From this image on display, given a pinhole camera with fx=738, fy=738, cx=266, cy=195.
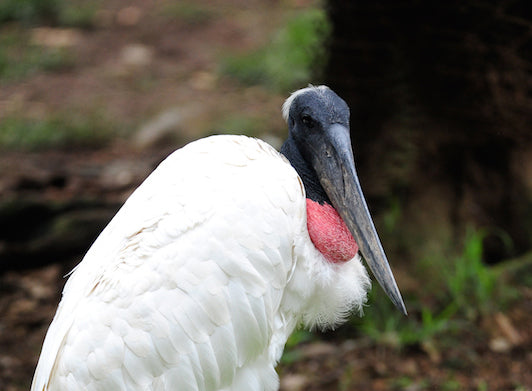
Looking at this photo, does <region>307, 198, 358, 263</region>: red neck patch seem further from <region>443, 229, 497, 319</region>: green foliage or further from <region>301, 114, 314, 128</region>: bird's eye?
<region>443, 229, 497, 319</region>: green foliage

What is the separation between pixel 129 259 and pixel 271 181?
602 mm

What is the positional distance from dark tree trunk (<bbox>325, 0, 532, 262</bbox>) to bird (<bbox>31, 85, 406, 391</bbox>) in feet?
4.70

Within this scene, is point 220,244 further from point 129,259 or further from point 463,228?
point 463,228

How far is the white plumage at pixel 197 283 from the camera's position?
8.57 feet

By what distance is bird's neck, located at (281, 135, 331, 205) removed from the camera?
3.03 m

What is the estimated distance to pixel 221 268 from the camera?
2701mm

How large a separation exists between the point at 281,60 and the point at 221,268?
A: 4173mm

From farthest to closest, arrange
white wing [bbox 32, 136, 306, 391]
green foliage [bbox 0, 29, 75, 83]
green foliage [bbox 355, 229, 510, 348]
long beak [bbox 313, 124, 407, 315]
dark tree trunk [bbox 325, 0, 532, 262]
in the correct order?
green foliage [bbox 0, 29, 75, 83]
green foliage [bbox 355, 229, 510, 348]
dark tree trunk [bbox 325, 0, 532, 262]
long beak [bbox 313, 124, 407, 315]
white wing [bbox 32, 136, 306, 391]

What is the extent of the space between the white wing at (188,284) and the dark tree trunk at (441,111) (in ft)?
5.40

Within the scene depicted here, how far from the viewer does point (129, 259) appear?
2641 millimetres

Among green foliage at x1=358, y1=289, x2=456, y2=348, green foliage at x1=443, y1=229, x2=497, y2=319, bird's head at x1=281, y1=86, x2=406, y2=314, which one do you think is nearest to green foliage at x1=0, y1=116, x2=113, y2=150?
green foliage at x1=358, y1=289, x2=456, y2=348

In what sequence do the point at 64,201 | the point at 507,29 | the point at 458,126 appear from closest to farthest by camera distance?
the point at 507,29
the point at 458,126
the point at 64,201

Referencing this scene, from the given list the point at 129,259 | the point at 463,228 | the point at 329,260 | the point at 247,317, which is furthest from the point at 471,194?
the point at 129,259

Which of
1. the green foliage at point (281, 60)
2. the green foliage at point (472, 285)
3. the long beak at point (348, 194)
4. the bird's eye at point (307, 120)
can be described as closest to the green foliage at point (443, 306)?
the green foliage at point (472, 285)
